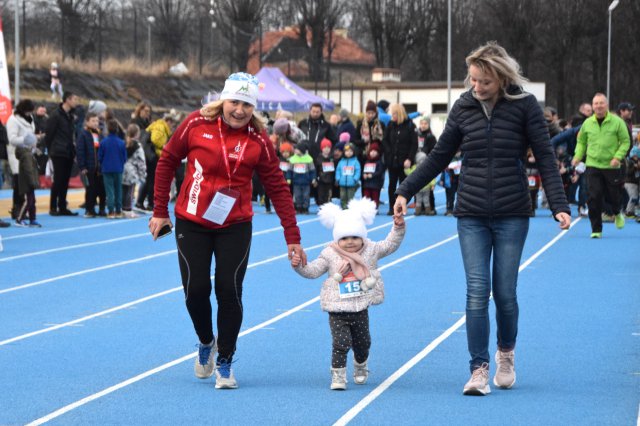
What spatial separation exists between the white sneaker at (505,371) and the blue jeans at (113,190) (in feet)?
50.1

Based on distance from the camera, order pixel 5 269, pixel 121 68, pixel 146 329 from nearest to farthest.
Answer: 1. pixel 146 329
2. pixel 5 269
3. pixel 121 68

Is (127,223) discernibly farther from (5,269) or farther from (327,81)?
(327,81)

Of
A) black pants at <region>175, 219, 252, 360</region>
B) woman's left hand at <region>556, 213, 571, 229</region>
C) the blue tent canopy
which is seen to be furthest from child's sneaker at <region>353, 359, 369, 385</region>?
the blue tent canopy

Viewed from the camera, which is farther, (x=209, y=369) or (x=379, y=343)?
(x=379, y=343)

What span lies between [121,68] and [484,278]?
150 ft

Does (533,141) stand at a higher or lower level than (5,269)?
higher

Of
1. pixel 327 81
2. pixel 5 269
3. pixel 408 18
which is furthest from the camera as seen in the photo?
pixel 408 18

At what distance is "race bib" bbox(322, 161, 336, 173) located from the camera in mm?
23869

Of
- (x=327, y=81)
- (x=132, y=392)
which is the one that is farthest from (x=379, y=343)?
(x=327, y=81)

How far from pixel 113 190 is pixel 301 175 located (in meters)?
3.68

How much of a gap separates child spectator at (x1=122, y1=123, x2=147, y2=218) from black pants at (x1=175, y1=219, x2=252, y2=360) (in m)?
15.4

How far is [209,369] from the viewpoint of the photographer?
765 cm

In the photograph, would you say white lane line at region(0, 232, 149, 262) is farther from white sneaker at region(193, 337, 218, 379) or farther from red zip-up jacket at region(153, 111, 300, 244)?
red zip-up jacket at region(153, 111, 300, 244)

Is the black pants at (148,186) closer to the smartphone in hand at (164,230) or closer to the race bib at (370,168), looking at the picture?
the race bib at (370,168)
